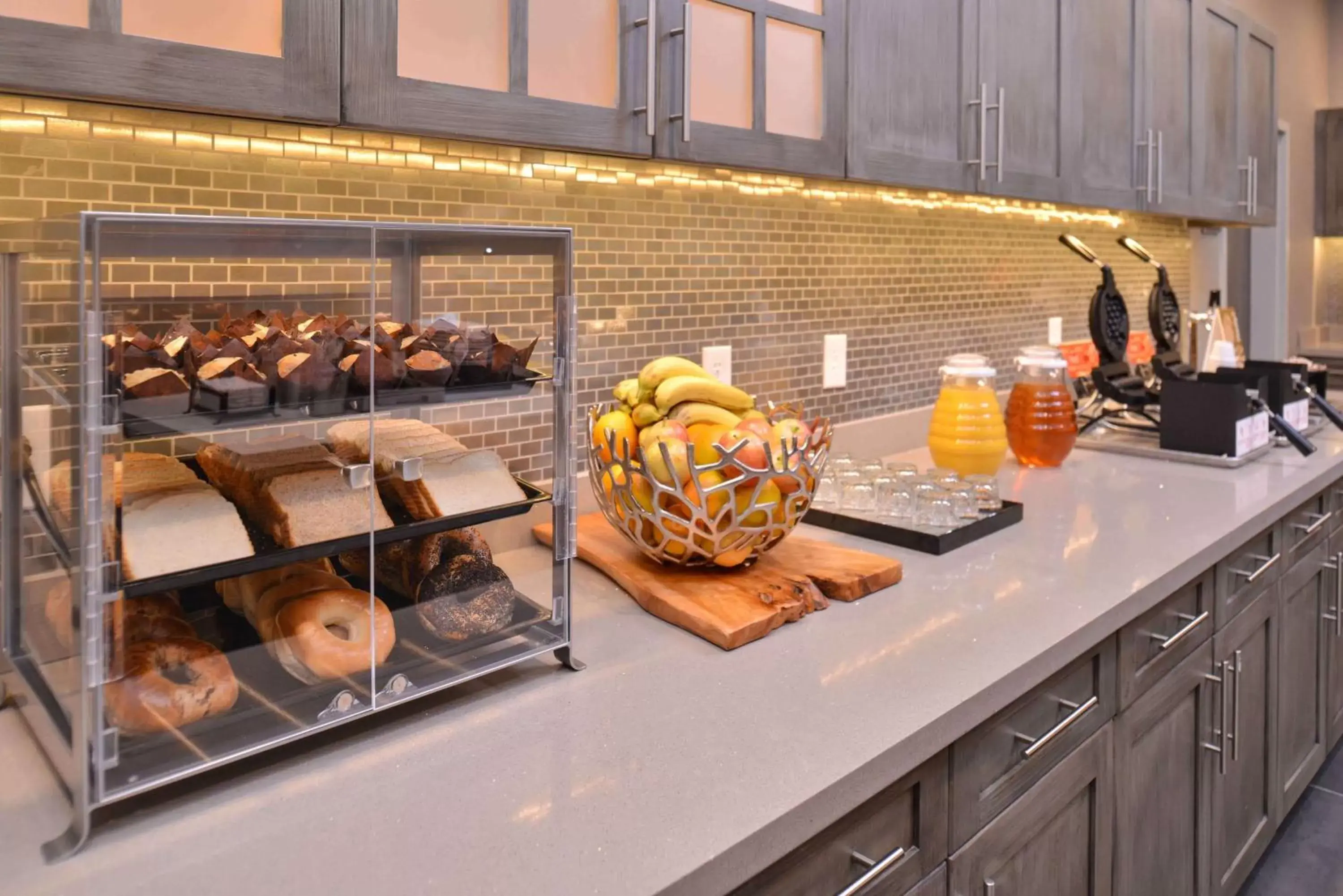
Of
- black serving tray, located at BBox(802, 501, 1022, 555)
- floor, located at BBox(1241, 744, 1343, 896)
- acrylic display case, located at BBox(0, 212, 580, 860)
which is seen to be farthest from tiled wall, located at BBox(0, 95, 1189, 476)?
floor, located at BBox(1241, 744, 1343, 896)

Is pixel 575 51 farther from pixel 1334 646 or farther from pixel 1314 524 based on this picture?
pixel 1334 646

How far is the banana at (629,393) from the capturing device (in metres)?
1.35

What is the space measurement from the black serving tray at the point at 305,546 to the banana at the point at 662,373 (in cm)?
37

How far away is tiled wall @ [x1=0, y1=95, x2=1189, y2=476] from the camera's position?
0.98 meters

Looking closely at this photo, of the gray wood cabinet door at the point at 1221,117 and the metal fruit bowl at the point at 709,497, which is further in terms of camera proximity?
the gray wood cabinet door at the point at 1221,117

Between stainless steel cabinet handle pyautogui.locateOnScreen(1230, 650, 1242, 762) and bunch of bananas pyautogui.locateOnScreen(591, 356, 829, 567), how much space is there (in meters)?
0.98

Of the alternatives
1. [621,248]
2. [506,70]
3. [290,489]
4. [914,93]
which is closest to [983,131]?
[914,93]

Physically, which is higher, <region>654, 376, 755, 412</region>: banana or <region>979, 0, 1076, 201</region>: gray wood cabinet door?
<region>979, 0, 1076, 201</region>: gray wood cabinet door

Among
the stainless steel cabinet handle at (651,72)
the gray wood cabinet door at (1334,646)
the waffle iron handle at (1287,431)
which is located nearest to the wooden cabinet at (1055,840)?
the stainless steel cabinet handle at (651,72)

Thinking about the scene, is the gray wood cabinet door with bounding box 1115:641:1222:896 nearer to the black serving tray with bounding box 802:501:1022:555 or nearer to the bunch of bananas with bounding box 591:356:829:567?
the black serving tray with bounding box 802:501:1022:555

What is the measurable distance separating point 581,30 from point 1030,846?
1125 mm

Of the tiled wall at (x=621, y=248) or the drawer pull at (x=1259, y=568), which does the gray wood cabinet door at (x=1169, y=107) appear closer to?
the tiled wall at (x=621, y=248)

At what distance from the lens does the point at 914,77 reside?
67.1 inches

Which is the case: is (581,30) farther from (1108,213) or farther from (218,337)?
(1108,213)
